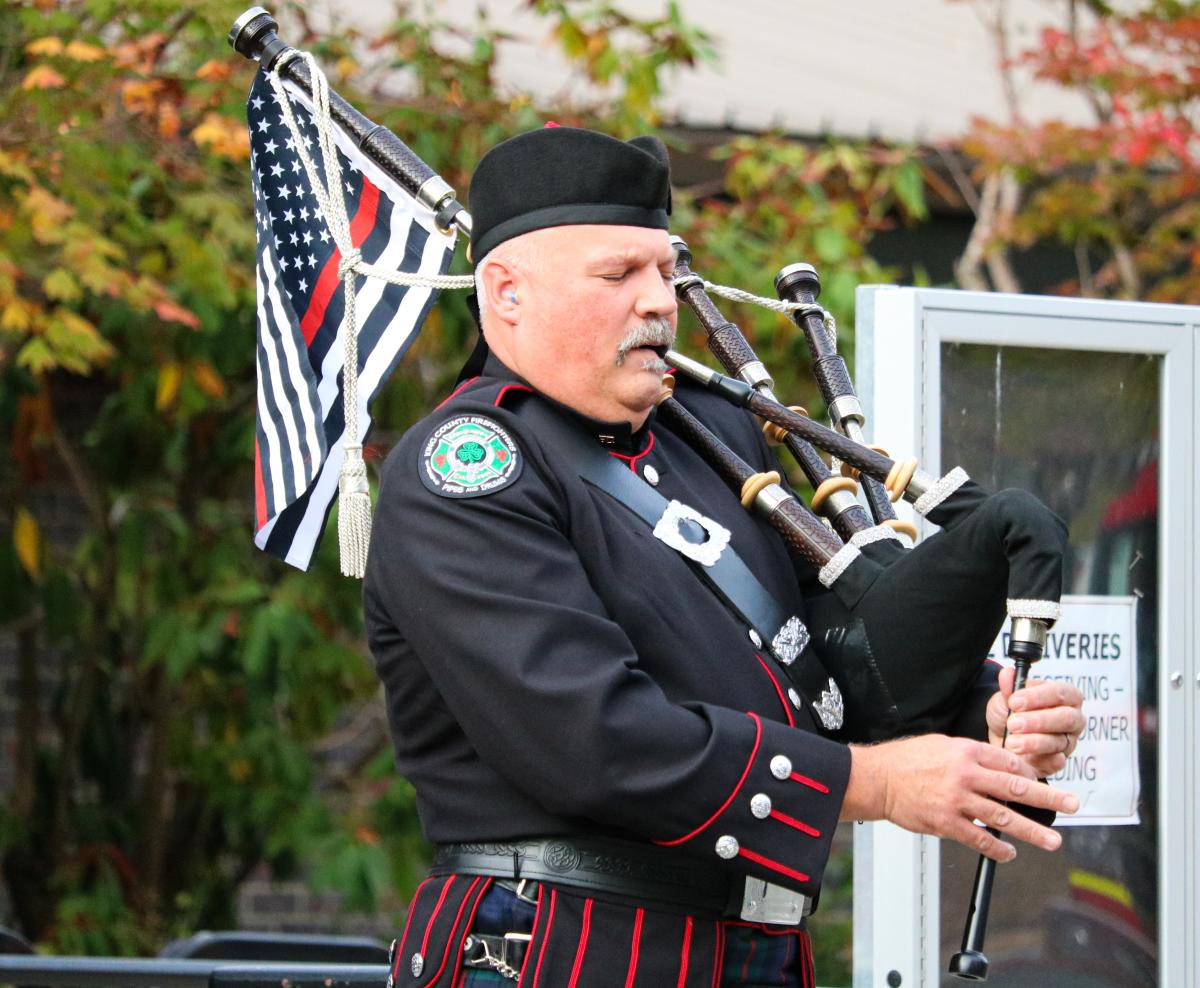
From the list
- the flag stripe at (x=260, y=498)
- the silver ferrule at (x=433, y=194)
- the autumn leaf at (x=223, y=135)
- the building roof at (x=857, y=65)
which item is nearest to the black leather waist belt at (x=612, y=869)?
the flag stripe at (x=260, y=498)

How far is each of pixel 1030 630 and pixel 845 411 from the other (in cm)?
58

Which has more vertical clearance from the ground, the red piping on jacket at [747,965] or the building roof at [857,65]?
the building roof at [857,65]

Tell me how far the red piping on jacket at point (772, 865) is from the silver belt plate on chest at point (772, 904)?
0.11 metres

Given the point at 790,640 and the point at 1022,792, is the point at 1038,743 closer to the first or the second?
the point at 1022,792

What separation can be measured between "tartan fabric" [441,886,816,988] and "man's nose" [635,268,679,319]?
0.72m

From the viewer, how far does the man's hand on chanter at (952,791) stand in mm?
1853

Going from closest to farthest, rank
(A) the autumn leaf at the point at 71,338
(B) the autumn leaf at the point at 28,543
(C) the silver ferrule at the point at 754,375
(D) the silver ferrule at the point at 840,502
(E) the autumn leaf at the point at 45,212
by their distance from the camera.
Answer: (D) the silver ferrule at the point at 840,502
(C) the silver ferrule at the point at 754,375
(E) the autumn leaf at the point at 45,212
(A) the autumn leaf at the point at 71,338
(B) the autumn leaf at the point at 28,543

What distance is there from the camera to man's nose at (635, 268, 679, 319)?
206cm

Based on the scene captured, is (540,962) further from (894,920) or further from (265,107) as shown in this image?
(265,107)

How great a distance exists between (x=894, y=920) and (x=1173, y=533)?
917mm

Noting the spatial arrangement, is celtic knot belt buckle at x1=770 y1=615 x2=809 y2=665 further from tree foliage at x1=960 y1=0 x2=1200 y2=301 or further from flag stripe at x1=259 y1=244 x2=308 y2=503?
tree foliage at x1=960 y1=0 x2=1200 y2=301

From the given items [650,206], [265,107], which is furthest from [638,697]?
[265,107]

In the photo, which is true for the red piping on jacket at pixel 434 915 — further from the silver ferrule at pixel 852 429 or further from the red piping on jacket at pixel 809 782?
the silver ferrule at pixel 852 429

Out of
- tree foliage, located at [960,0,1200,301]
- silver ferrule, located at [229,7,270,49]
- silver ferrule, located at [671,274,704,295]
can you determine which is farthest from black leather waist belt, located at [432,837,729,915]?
tree foliage, located at [960,0,1200,301]
